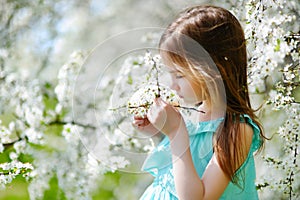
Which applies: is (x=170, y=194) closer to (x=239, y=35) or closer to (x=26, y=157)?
(x=239, y=35)

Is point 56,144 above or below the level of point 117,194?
above

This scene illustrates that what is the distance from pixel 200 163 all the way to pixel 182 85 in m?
0.23

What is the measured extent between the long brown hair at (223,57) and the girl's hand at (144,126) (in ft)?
0.53

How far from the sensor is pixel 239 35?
1.52 meters

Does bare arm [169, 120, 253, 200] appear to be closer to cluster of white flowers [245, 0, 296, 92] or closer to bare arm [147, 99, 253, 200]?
bare arm [147, 99, 253, 200]

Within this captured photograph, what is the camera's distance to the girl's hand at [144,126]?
58.1 inches

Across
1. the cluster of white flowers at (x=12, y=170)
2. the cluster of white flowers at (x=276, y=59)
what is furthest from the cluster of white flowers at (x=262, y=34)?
the cluster of white flowers at (x=12, y=170)

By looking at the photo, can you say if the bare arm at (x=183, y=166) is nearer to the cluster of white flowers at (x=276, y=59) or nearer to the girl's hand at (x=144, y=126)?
the girl's hand at (x=144, y=126)

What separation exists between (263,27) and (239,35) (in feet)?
0.23

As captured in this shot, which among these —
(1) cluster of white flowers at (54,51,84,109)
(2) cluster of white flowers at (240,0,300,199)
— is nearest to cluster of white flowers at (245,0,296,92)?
(2) cluster of white flowers at (240,0,300,199)

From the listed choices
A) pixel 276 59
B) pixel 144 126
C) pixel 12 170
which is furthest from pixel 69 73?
pixel 276 59

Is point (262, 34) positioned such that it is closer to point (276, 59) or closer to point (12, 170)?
point (276, 59)

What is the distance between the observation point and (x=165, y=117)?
1.41 m

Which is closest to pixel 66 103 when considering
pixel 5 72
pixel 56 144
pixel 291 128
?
pixel 5 72
